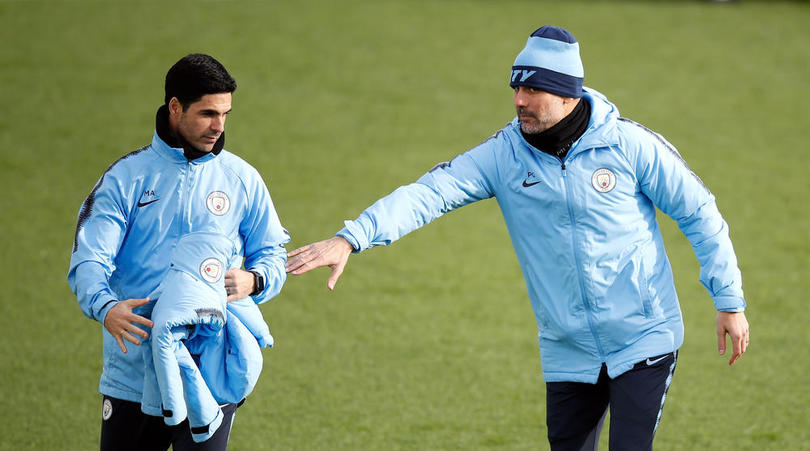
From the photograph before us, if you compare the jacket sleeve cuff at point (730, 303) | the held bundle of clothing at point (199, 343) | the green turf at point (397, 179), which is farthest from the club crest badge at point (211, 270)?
the green turf at point (397, 179)

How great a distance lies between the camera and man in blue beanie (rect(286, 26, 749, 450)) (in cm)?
352

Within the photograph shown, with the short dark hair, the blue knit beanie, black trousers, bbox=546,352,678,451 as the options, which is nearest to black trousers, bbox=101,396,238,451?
the short dark hair

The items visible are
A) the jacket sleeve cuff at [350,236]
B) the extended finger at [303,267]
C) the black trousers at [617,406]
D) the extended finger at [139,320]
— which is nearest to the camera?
the extended finger at [139,320]

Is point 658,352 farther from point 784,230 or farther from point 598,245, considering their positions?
point 784,230

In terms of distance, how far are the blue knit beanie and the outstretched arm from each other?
0.87 metres

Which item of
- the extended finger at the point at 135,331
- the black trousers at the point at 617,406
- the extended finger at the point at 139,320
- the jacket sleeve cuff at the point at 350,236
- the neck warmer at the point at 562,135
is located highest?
the neck warmer at the point at 562,135

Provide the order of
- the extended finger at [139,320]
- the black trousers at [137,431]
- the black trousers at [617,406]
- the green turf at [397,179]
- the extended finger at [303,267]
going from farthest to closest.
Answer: the green turf at [397,179], the black trousers at [617,406], the black trousers at [137,431], the extended finger at [303,267], the extended finger at [139,320]

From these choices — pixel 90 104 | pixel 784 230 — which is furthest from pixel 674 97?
pixel 90 104

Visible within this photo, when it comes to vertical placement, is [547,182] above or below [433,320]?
above

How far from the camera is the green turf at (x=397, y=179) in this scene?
5.79 m

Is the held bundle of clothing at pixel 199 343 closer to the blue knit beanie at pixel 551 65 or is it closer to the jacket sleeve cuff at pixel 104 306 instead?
the jacket sleeve cuff at pixel 104 306

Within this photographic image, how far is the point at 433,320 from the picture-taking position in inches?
281

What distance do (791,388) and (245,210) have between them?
408 centimetres

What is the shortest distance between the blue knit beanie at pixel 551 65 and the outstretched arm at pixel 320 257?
0.87m
